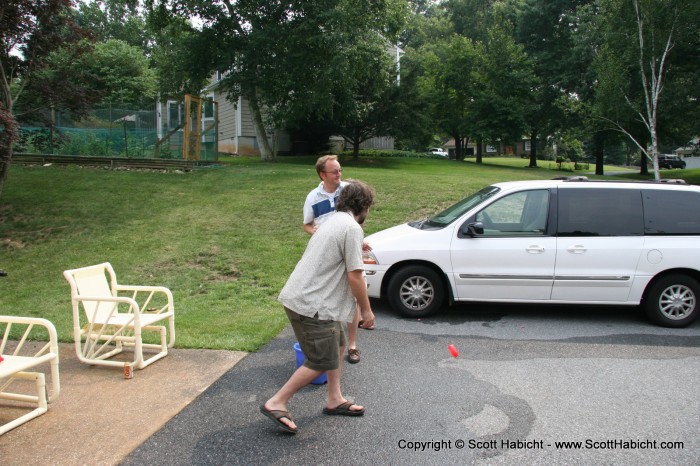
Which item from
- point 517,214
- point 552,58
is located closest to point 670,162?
point 552,58

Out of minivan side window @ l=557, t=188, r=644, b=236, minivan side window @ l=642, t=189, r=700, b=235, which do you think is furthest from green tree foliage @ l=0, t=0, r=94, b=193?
minivan side window @ l=642, t=189, r=700, b=235

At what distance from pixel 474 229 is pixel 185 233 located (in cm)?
632

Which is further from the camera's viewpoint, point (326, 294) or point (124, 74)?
point (124, 74)

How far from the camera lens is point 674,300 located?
621 centimetres

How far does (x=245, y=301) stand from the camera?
24.0 ft

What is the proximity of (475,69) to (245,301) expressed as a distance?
30378 millimetres

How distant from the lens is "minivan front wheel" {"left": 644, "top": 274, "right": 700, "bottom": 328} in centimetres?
618

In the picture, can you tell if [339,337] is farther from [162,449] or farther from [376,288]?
[376,288]

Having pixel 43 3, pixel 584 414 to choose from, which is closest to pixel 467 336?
pixel 584 414

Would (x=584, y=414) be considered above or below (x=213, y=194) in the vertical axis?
below

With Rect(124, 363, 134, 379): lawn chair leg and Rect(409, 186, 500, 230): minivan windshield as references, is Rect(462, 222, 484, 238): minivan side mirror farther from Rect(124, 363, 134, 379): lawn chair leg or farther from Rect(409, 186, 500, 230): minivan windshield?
Rect(124, 363, 134, 379): lawn chair leg

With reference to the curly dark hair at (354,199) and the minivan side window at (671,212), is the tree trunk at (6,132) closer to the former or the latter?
the curly dark hair at (354,199)

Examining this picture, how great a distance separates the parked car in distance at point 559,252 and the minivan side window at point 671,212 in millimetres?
12

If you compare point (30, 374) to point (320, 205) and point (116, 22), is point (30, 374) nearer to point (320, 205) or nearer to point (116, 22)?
point (320, 205)
